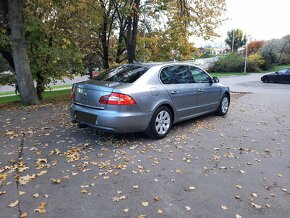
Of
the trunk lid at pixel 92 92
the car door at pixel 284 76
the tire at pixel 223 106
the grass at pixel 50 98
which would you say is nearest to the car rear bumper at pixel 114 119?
the trunk lid at pixel 92 92

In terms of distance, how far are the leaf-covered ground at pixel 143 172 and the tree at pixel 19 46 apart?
2859 millimetres

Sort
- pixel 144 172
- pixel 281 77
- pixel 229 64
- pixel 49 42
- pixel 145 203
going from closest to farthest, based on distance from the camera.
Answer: pixel 145 203 → pixel 144 172 → pixel 49 42 → pixel 281 77 → pixel 229 64

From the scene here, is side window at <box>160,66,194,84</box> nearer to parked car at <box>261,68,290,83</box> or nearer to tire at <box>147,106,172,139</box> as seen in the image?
tire at <box>147,106,172,139</box>

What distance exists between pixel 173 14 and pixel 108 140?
35.5ft

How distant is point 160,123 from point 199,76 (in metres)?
2.02

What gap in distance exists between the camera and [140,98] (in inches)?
192

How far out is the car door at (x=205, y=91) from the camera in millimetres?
6500

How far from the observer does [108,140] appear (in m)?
5.22

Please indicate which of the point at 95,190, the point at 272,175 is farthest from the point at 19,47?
the point at 272,175

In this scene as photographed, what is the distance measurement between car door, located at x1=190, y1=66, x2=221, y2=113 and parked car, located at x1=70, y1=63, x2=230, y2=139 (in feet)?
0.09

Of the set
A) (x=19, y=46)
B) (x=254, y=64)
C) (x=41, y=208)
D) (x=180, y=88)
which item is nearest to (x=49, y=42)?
(x=19, y=46)

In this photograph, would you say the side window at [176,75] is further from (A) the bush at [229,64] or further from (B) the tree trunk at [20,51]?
(A) the bush at [229,64]

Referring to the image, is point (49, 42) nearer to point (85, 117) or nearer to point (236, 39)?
point (85, 117)

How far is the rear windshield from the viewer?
17.1 ft
